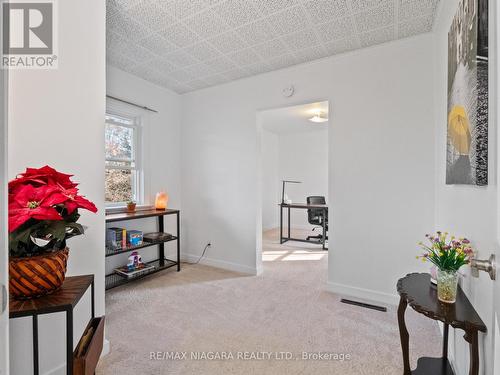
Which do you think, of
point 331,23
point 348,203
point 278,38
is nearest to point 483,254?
point 348,203

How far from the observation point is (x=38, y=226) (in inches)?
37.4

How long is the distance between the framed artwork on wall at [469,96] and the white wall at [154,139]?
10.5ft

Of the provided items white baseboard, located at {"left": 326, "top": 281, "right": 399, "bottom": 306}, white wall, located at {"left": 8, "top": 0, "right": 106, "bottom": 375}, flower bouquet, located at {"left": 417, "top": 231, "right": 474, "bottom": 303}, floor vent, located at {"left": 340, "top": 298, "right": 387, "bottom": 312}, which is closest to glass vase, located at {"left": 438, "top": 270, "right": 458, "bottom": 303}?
flower bouquet, located at {"left": 417, "top": 231, "right": 474, "bottom": 303}

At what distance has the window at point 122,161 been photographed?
3139mm

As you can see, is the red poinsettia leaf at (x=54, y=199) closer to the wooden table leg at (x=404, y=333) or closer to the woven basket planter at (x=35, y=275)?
the woven basket planter at (x=35, y=275)

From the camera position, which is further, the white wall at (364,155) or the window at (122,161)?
the window at (122,161)

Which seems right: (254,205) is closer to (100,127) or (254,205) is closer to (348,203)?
(348,203)

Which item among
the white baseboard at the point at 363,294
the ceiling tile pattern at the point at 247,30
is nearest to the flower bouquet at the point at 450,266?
the white baseboard at the point at 363,294

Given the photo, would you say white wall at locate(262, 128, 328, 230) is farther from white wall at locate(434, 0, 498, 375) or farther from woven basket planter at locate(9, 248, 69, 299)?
woven basket planter at locate(9, 248, 69, 299)

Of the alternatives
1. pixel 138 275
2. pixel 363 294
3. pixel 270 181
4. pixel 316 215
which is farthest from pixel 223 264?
pixel 270 181

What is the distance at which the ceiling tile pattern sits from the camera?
6.61ft

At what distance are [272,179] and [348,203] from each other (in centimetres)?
410

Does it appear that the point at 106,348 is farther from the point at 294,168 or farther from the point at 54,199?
the point at 294,168

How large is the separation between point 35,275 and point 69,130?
92 centimetres
